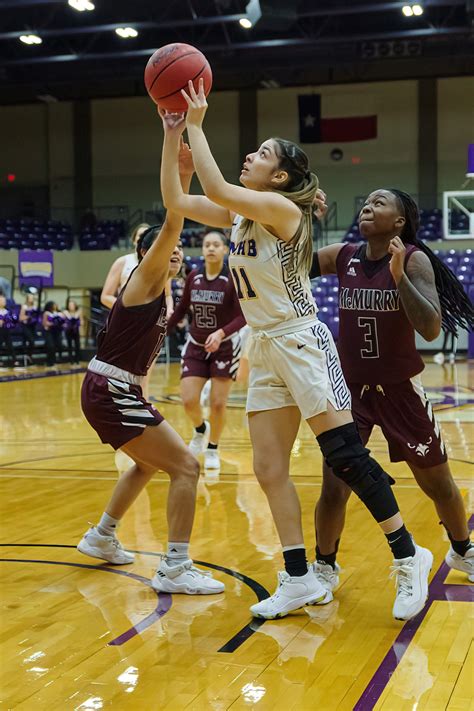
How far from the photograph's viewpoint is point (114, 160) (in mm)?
29016

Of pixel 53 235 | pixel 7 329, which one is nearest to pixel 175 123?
pixel 7 329

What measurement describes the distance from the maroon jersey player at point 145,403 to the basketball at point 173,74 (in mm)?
253

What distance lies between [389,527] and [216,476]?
3.39 metres

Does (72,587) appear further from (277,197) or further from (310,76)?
(310,76)

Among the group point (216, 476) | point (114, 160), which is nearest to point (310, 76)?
point (114, 160)

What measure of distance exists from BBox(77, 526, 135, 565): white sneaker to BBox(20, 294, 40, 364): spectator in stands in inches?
632

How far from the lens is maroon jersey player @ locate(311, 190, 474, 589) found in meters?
3.73

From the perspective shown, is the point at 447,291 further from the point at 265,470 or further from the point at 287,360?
the point at 265,470

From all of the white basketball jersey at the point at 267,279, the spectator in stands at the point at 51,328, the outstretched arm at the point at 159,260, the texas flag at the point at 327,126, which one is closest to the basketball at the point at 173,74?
the outstretched arm at the point at 159,260

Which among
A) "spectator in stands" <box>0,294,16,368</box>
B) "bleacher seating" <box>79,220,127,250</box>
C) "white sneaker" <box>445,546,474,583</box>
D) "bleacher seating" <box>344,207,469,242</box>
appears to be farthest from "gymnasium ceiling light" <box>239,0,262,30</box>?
"white sneaker" <box>445,546,474,583</box>

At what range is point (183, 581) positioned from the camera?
3.86 metres

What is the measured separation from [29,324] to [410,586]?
1759 centimetres

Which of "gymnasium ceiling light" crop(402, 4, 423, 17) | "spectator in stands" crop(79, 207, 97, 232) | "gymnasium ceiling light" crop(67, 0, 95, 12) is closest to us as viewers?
"gymnasium ceiling light" crop(67, 0, 95, 12)

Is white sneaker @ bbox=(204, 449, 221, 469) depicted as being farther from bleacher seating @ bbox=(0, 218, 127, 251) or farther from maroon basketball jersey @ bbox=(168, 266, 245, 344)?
bleacher seating @ bbox=(0, 218, 127, 251)
